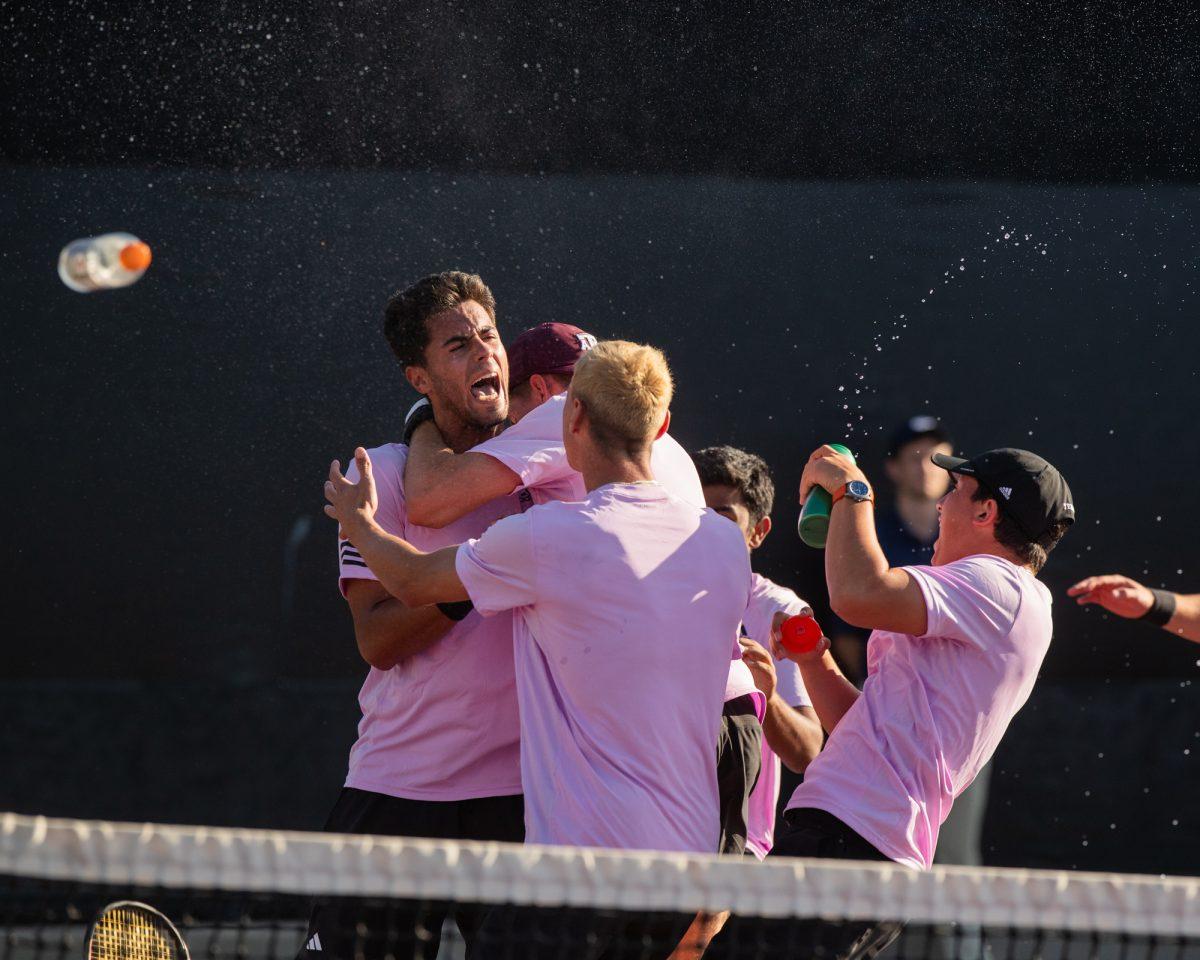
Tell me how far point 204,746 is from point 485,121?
2.79 m

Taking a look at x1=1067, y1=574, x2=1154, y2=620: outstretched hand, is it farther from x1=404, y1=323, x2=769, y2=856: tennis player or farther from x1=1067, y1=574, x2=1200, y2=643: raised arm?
x1=404, y1=323, x2=769, y2=856: tennis player

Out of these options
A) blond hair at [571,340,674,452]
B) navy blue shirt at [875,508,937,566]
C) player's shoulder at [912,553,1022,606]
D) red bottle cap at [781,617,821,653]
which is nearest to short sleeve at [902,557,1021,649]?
player's shoulder at [912,553,1022,606]

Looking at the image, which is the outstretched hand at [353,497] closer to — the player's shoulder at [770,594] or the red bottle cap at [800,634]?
the red bottle cap at [800,634]

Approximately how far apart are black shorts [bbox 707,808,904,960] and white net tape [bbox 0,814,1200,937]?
1.85 feet

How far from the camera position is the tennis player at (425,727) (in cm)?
295

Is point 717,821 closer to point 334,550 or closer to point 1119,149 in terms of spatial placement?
point 334,550

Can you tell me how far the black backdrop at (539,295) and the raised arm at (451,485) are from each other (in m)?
3.26

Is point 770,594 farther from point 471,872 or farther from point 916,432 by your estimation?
point 916,432

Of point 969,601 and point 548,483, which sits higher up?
point 548,483

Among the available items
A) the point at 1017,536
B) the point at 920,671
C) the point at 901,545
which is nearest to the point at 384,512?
the point at 920,671

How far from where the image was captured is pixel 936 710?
2961mm

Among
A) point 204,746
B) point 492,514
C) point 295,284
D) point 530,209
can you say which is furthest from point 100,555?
point 492,514

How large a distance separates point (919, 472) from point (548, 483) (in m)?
2.36

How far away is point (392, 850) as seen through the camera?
215 cm
